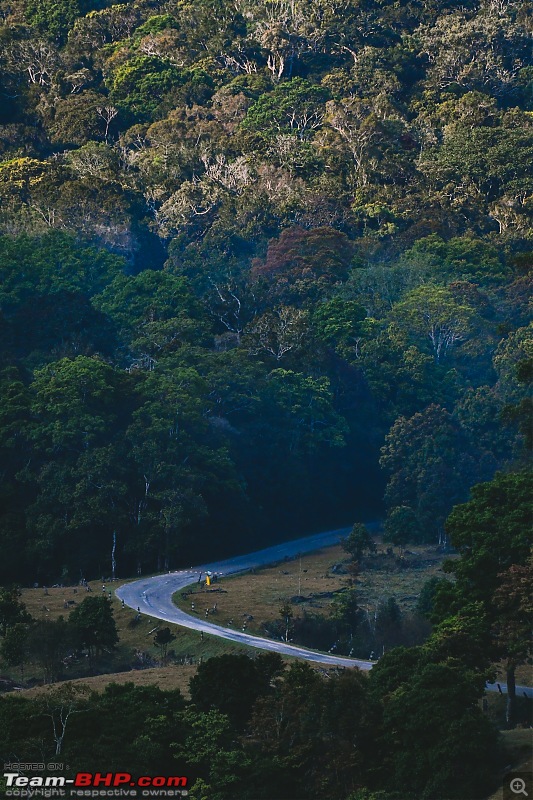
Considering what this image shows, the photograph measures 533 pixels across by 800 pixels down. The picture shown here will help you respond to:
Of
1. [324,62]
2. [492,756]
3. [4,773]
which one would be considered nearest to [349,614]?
[492,756]

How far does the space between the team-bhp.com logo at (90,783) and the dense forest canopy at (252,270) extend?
23.0 metres

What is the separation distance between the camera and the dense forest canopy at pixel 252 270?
65750 mm

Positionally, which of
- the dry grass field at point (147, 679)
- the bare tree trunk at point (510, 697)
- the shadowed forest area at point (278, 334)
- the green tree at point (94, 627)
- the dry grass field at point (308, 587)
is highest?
the shadowed forest area at point (278, 334)

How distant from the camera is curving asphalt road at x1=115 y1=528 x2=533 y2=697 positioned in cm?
4562

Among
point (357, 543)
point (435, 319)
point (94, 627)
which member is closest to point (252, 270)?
point (435, 319)

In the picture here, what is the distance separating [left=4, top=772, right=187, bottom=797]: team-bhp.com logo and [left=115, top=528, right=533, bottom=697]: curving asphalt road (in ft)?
36.5

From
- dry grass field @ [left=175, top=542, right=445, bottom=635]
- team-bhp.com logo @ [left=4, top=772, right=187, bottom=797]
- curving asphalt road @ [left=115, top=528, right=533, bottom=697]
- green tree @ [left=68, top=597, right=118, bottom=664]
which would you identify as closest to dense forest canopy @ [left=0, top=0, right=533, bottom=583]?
curving asphalt road @ [left=115, top=528, right=533, bottom=697]

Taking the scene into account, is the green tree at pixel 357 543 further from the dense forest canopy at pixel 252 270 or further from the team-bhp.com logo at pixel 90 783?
the team-bhp.com logo at pixel 90 783

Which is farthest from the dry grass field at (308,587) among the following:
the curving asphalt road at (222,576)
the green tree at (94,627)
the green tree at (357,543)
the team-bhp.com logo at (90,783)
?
the team-bhp.com logo at (90,783)

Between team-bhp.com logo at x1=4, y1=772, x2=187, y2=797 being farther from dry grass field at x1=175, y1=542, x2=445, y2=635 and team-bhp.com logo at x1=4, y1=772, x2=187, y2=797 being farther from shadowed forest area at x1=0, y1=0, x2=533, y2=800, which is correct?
dry grass field at x1=175, y1=542, x2=445, y2=635

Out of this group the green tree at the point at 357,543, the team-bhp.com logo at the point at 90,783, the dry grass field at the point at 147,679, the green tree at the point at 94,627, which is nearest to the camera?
the team-bhp.com logo at the point at 90,783

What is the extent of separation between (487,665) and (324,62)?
87250 mm

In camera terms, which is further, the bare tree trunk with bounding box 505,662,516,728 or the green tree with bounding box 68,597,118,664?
the green tree with bounding box 68,597,118,664

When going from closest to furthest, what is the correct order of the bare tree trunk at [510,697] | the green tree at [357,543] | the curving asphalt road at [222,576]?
1. the bare tree trunk at [510,697]
2. the curving asphalt road at [222,576]
3. the green tree at [357,543]
